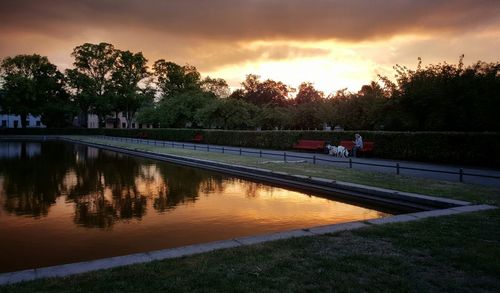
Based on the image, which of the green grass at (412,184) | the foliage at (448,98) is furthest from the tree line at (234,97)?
the green grass at (412,184)

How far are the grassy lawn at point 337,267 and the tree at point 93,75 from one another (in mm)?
69283

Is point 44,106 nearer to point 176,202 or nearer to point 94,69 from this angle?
point 94,69

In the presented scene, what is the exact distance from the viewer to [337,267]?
16.9ft

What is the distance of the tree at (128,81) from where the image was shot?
2835 inches

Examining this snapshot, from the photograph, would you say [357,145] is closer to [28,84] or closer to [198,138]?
[198,138]

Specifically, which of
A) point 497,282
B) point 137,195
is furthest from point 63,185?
point 497,282

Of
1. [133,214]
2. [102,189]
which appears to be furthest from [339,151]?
[133,214]

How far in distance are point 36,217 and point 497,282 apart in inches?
383

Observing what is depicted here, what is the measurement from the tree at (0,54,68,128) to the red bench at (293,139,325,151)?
57525mm

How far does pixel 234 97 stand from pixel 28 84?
36.0m

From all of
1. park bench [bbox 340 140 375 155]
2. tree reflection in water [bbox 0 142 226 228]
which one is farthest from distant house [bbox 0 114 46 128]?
park bench [bbox 340 140 375 155]

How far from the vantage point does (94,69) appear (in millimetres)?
71750

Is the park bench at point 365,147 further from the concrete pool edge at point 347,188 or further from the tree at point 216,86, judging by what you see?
the tree at point 216,86

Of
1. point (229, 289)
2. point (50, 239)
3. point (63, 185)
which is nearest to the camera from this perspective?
point (229, 289)
